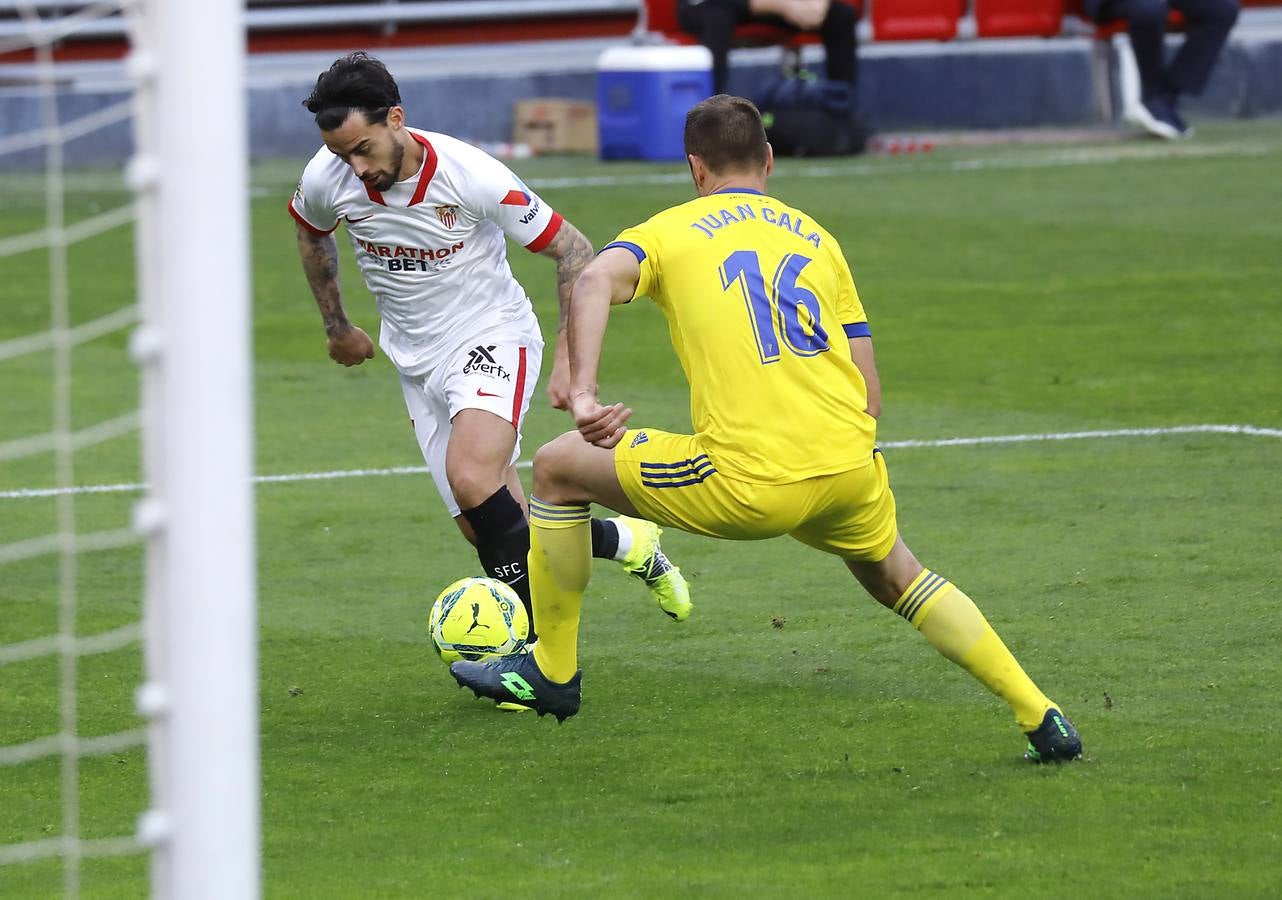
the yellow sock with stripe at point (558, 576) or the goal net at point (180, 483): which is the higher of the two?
the goal net at point (180, 483)

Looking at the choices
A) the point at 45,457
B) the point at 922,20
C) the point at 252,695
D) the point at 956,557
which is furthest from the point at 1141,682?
the point at 922,20

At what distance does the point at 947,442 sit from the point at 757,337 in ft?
14.8

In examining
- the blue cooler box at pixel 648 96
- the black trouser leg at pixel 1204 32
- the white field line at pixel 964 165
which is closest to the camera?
the white field line at pixel 964 165

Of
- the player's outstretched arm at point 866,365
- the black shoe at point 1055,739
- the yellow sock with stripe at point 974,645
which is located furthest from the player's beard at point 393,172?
the black shoe at point 1055,739

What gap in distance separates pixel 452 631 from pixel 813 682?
1.03m

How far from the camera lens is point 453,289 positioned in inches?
259

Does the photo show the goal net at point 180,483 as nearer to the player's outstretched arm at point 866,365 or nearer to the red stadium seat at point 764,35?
the player's outstretched arm at point 866,365

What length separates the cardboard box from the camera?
2159 centimetres

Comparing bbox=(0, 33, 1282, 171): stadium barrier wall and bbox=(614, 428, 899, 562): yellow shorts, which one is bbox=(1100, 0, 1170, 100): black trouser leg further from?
bbox=(614, 428, 899, 562): yellow shorts

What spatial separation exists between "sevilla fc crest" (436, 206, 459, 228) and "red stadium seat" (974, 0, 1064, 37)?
15.2 meters

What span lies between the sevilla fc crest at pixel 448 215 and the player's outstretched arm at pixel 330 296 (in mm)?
449

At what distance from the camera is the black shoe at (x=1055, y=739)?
5.05 meters

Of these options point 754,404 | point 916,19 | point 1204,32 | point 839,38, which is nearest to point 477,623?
point 754,404

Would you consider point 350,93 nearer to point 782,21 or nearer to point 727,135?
point 727,135
